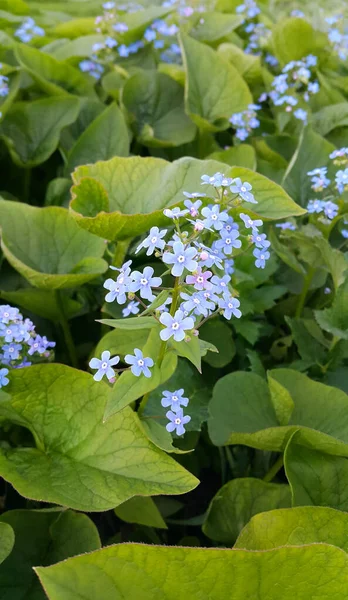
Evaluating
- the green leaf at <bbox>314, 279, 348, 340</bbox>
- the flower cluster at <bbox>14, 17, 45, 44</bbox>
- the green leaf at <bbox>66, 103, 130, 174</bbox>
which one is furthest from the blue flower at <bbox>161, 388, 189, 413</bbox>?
the flower cluster at <bbox>14, 17, 45, 44</bbox>

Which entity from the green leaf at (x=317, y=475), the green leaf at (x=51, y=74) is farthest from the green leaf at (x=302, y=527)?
the green leaf at (x=51, y=74)

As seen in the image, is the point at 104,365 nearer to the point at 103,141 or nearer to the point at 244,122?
the point at 103,141

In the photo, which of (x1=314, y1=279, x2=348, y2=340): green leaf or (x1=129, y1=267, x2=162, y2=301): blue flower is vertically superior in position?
(x1=129, y1=267, x2=162, y2=301): blue flower

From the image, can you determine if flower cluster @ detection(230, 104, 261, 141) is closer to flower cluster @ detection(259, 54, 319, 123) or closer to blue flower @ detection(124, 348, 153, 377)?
flower cluster @ detection(259, 54, 319, 123)

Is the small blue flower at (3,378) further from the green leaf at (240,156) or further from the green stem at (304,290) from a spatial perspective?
the green leaf at (240,156)

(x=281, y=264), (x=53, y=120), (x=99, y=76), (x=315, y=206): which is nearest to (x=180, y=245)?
(x=315, y=206)

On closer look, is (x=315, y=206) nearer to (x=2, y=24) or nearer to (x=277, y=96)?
(x=277, y=96)

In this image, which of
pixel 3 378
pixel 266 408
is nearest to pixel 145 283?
pixel 3 378
